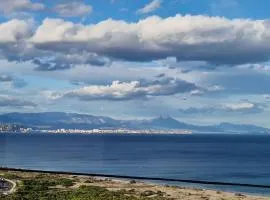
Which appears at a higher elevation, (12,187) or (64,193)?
(12,187)

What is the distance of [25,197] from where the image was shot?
250ft

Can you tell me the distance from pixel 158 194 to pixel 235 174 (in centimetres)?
6851

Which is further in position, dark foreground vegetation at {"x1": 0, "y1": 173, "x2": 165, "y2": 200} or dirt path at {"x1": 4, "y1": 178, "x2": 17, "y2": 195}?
dirt path at {"x1": 4, "y1": 178, "x2": 17, "y2": 195}

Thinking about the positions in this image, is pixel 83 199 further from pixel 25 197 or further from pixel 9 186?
pixel 9 186

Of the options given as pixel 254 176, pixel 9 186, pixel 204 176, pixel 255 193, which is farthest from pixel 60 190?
pixel 254 176

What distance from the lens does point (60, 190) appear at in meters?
86.4

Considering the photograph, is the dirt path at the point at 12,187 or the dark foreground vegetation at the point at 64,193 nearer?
the dark foreground vegetation at the point at 64,193

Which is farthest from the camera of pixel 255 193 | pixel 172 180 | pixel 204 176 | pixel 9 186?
pixel 204 176

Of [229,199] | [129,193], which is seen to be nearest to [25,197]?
[129,193]

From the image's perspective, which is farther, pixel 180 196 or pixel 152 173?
pixel 152 173

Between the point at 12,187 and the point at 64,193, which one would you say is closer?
the point at 64,193

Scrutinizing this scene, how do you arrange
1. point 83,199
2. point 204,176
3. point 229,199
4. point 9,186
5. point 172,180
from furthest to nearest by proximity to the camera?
point 204,176, point 172,180, point 9,186, point 229,199, point 83,199

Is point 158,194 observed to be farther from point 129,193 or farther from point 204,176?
point 204,176

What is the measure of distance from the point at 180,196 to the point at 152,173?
209ft
